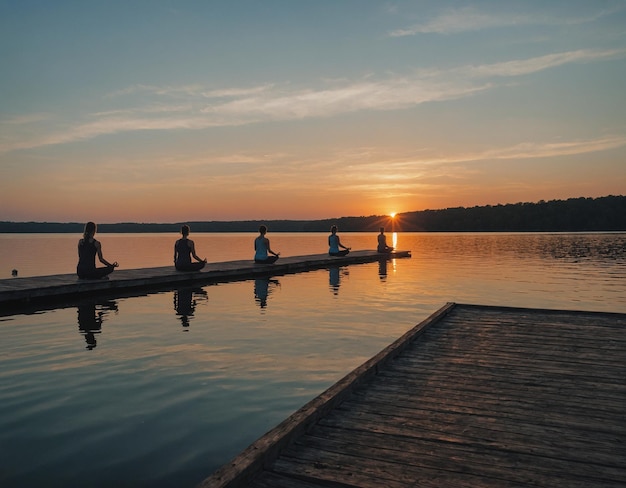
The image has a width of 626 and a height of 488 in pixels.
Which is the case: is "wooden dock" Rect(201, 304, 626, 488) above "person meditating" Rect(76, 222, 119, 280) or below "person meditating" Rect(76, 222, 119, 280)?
below

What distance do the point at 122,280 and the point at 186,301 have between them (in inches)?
104

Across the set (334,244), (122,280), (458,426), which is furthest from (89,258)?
(334,244)

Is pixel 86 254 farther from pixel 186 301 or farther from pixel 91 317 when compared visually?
pixel 186 301

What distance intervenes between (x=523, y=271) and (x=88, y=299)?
27.1 metres

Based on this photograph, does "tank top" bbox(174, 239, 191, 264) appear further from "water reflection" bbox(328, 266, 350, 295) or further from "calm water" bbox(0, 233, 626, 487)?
"water reflection" bbox(328, 266, 350, 295)

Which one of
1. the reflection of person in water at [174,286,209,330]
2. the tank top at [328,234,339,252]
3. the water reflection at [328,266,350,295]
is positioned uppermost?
the tank top at [328,234,339,252]

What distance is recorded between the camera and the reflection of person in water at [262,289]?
18603 mm

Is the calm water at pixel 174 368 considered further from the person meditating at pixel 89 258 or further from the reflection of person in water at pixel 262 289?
the person meditating at pixel 89 258

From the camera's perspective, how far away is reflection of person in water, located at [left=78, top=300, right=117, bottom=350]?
12.1m

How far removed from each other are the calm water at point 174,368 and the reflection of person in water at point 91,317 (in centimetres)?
5

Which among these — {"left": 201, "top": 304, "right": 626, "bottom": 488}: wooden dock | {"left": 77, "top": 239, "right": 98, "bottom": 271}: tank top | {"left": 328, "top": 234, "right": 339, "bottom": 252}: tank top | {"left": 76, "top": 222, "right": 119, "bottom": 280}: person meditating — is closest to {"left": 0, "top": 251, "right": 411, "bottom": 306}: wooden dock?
{"left": 76, "top": 222, "right": 119, "bottom": 280}: person meditating

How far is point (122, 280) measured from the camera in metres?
18.5

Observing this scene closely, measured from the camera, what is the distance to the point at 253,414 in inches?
277

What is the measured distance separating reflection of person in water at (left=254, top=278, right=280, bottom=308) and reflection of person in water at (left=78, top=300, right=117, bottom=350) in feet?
16.6
